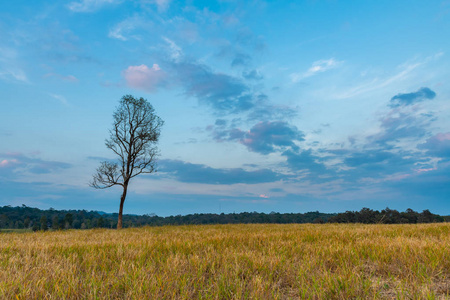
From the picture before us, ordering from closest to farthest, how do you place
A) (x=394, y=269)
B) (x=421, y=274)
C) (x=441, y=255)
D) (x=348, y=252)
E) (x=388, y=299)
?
(x=388, y=299) < (x=421, y=274) < (x=394, y=269) < (x=441, y=255) < (x=348, y=252)

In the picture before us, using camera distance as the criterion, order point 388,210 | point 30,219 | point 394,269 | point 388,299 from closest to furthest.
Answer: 1. point 388,299
2. point 394,269
3. point 388,210
4. point 30,219

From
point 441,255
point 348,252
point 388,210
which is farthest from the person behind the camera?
point 388,210

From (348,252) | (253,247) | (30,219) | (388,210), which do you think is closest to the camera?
(348,252)

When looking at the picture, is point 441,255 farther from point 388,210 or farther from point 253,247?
point 388,210

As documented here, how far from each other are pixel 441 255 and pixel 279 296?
11.8ft

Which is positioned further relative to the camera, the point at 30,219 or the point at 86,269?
the point at 30,219

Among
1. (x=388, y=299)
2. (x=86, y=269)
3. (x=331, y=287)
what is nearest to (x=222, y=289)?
(x=331, y=287)

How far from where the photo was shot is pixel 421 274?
12.1 ft

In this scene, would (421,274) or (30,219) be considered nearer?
(421,274)

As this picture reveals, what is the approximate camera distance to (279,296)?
2936 mm

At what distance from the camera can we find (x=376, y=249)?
5.23 meters

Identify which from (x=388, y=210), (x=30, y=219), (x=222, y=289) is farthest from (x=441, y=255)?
(x=30, y=219)

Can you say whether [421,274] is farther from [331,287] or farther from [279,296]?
[279,296]

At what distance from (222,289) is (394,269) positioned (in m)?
2.86
